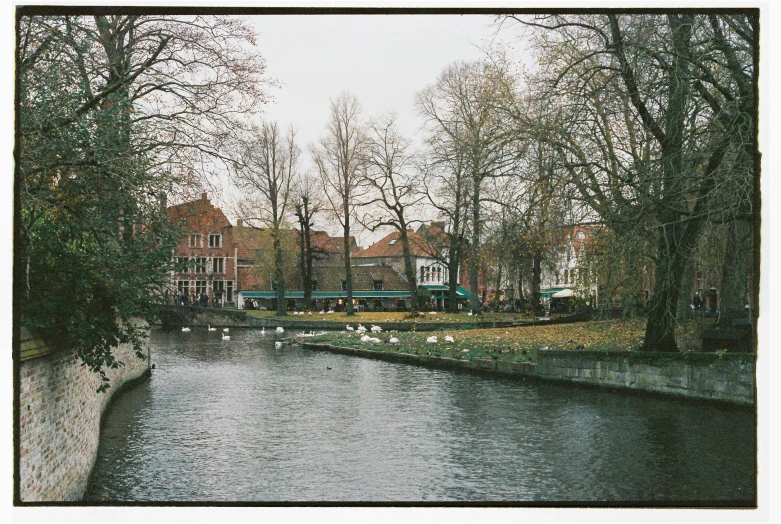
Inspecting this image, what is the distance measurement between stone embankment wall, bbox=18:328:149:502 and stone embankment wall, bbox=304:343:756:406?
7.14 m

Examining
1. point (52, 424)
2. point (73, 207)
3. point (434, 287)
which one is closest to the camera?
point (52, 424)

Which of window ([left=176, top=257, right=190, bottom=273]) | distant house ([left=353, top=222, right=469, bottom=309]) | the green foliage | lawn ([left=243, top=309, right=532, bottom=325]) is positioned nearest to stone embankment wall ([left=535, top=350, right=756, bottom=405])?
window ([left=176, top=257, right=190, bottom=273])

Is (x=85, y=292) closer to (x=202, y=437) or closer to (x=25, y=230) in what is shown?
(x=25, y=230)

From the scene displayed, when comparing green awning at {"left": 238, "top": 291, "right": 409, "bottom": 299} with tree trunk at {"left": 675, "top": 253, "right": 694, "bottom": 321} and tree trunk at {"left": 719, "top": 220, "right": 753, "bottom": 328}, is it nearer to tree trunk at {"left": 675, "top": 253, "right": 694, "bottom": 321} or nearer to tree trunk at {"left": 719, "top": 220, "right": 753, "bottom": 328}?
tree trunk at {"left": 675, "top": 253, "right": 694, "bottom": 321}

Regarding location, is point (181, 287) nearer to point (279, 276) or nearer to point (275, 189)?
point (275, 189)

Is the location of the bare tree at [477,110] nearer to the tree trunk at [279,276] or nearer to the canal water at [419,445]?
Result: the canal water at [419,445]

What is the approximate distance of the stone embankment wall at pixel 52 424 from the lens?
579cm

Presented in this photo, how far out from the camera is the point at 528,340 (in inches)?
843

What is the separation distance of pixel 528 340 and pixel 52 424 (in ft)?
53.5

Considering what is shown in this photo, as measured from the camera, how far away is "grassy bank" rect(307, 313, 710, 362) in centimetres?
1641

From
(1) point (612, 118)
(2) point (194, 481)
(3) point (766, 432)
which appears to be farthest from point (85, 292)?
(1) point (612, 118)

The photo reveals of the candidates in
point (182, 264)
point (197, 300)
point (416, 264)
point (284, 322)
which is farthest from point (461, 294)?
point (182, 264)

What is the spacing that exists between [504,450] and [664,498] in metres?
2.26

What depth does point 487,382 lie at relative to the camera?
597 inches
